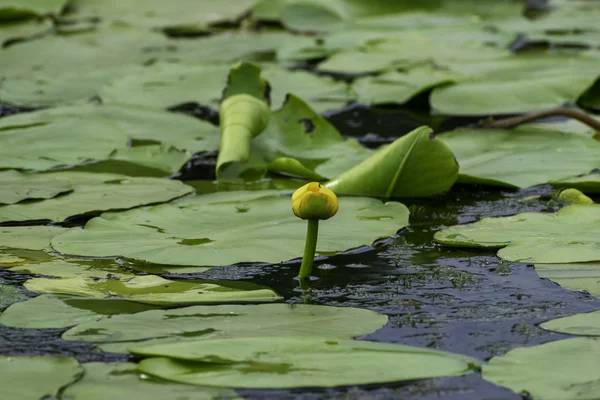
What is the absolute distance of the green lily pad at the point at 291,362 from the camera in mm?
1102

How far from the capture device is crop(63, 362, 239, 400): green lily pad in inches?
42.3

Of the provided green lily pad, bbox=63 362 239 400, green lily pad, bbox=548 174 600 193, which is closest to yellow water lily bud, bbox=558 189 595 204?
green lily pad, bbox=548 174 600 193

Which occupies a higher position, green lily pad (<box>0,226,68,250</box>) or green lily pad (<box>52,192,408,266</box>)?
green lily pad (<box>52,192,408,266</box>)

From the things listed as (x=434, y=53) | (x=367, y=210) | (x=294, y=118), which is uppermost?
(x=434, y=53)

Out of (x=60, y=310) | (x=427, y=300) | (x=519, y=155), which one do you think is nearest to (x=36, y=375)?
(x=60, y=310)

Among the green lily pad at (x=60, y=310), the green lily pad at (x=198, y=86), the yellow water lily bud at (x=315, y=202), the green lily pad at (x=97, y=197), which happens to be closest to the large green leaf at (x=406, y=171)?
the green lily pad at (x=97, y=197)

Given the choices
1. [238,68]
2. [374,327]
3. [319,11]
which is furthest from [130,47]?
[374,327]

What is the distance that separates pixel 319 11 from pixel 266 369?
3942 mm

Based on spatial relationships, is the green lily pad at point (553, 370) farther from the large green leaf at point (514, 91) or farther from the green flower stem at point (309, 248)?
the large green leaf at point (514, 91)

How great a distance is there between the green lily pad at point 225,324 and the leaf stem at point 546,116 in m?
1.23

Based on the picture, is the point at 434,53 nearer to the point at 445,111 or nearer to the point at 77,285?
the point at 445,111

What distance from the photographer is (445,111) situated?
2.79 metres

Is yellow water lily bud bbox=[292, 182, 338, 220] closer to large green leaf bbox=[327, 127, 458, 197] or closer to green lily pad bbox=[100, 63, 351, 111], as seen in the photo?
large green leaf bbox=[327, 127, 458, 197]

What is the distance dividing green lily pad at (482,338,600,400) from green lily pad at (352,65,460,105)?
1.77m
